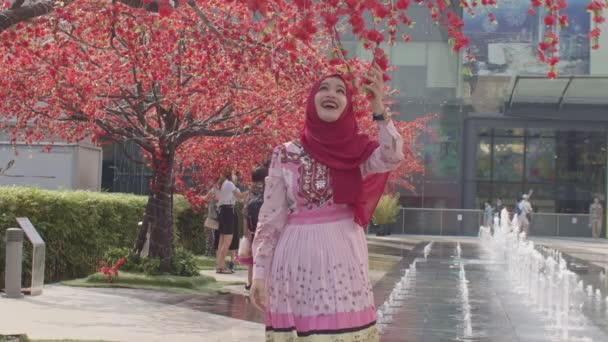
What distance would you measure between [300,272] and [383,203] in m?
34.5

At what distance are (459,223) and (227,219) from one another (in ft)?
94.4

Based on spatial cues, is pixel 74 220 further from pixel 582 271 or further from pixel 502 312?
pixel 582 271

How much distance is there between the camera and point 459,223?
143 feet

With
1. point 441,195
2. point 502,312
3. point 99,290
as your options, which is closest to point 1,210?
point 99,290

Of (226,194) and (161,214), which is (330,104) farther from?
(226,194)

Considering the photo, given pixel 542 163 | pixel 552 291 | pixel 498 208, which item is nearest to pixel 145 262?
pixel 552 291

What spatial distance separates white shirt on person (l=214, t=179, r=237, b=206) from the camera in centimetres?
1582

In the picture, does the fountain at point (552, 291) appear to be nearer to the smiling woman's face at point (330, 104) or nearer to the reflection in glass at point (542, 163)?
the smiling woman's face at point (330, 104)

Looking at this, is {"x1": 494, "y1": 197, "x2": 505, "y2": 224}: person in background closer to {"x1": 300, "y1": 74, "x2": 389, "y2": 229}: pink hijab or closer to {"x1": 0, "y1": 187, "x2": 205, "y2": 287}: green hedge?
{"x1": 0, "y1": 187, "x2": 205, "y2": 287}: green hedge

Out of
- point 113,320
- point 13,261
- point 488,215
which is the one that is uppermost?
point 488,215

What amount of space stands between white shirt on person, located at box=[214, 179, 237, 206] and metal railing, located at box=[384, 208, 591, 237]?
28158mm

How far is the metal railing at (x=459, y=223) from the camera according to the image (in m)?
43.5

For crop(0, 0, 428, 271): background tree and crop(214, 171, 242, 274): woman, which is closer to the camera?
crop(0, 0, 428, 271): background tree

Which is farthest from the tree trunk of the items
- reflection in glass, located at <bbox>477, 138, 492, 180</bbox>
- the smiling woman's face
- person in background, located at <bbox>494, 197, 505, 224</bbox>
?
reflection in glass, located at <bbox>477, 138, 492, 180</bbox>
